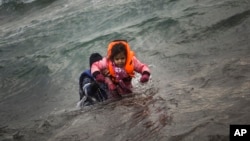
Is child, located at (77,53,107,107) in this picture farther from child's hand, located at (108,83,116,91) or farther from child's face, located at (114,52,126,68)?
child's face, located at (114,52,126,68)

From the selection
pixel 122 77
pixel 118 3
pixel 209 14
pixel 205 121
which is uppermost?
pixel 118 3

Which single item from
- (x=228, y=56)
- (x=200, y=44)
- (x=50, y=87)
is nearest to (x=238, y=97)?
(x=228, y=56)

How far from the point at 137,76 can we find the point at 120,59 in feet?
6.61

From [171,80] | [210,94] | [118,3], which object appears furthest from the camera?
[118,3]

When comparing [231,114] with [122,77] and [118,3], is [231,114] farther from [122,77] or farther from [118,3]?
[118,3]

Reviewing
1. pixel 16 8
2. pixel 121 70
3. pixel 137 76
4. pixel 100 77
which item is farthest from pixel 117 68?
pixel 16 8

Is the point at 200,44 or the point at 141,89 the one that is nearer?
the point at 141,89

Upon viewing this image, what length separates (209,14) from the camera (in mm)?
9867

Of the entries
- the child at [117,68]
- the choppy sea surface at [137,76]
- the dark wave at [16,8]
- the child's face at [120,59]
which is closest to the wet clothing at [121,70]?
the child at [117,68]

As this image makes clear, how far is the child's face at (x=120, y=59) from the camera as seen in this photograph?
5.60 metres

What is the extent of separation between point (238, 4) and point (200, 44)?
7.86ft

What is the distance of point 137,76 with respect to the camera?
7.56 meters

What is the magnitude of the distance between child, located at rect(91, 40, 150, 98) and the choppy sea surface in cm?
32

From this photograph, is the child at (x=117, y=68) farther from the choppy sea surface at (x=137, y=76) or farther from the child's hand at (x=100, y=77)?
the choppy sea surface at (x=137, y=76)
